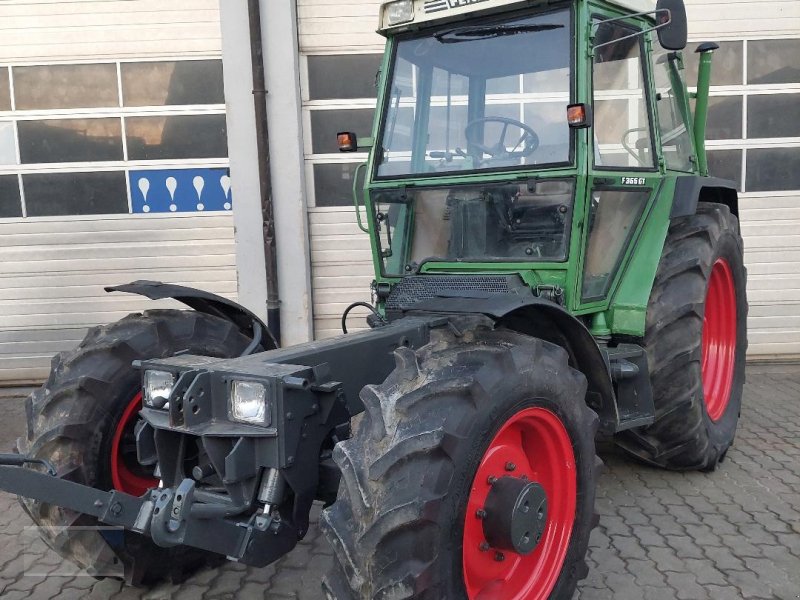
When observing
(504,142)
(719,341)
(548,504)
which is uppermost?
(504,142)

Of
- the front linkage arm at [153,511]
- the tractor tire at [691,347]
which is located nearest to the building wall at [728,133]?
the tractor tire at [691,347]

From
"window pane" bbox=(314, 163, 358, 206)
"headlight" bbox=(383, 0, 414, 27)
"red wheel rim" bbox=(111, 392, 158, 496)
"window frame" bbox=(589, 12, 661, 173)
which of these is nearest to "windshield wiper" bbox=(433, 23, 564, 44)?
"headlight" bbox=(383, 0, 414, 27)

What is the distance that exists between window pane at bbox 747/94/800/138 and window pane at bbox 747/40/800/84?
198mm

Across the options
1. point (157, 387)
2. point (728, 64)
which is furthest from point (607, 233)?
point (728, 64)

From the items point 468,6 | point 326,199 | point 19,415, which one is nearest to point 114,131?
point 326,199

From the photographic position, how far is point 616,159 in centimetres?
330

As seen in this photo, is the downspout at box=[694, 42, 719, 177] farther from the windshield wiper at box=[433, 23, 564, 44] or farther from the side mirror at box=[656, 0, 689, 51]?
the windshield wiper at box=[433, 23, 564, 44]

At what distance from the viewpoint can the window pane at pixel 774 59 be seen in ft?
21.5

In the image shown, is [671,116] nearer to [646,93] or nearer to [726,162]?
[646,93]

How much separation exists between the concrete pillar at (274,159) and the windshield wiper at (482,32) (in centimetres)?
327

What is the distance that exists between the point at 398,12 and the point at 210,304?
163 centimetres

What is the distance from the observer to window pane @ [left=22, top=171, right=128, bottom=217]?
6531 millimetres

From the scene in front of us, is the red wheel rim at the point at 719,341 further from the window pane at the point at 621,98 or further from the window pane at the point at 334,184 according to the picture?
the window pane at the point at 334,184

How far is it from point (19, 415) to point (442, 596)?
4930 mm
